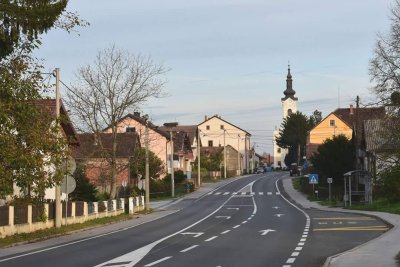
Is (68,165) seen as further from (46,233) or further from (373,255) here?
(373,255)

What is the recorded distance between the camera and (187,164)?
113500 millimetres

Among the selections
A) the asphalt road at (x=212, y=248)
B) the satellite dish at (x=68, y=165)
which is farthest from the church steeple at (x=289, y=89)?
the satellite dish at (x=68, y=165)

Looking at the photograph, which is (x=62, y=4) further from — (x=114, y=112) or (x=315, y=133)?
(x=315, y=133)

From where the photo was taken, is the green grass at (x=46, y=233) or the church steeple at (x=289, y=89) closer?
the green grass at (x=46, y=233)

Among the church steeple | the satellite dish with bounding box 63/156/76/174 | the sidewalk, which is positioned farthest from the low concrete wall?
the church steeple

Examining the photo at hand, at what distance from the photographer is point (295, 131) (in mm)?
147500

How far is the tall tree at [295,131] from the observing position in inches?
5748

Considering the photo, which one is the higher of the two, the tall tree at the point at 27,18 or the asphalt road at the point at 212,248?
the tall tree at the point at 27,18

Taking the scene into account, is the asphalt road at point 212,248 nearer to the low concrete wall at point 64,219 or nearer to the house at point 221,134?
the low concrete wall at point 64,219

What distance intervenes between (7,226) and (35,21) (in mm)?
8215

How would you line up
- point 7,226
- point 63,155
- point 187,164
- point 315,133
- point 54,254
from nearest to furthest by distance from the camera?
point 54,254, point 7,226, point 63,155, point 187,164, point 315,133

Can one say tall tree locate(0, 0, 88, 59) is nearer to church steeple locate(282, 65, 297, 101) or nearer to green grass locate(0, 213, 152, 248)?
green grass locate(0, 213, 152, 248)

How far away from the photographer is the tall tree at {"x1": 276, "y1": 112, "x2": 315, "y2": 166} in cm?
14600

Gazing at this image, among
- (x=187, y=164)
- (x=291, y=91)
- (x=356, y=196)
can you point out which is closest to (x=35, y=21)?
(x=356, y=196)
